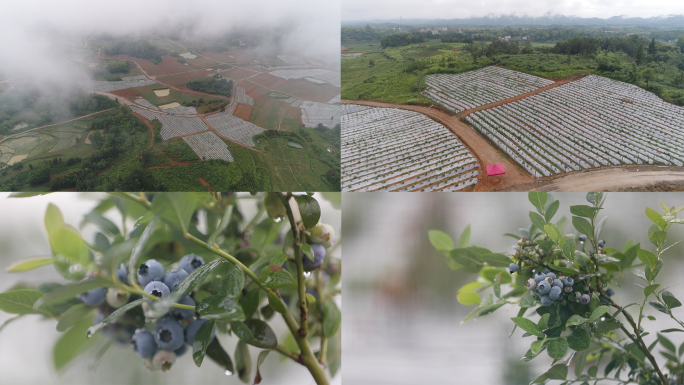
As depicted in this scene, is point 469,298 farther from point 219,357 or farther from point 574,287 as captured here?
point 219,357

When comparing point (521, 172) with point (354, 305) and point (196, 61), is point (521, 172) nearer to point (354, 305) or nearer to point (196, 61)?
point (354, 305)

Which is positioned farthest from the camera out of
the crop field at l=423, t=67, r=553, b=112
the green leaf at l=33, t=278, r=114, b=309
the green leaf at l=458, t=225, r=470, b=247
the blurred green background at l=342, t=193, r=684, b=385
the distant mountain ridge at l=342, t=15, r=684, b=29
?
the crop field at l=423, t=67, r=553, b=112

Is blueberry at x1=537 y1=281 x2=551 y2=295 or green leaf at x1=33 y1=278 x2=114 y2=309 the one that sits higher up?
green leaf at x1=33 y1=278 x2=114 y2=309

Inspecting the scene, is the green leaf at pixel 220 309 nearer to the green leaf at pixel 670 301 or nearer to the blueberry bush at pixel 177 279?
the blueberry bush at pixel 177 279

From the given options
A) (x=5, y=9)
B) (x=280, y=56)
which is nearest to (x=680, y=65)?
(x=280, y=56)

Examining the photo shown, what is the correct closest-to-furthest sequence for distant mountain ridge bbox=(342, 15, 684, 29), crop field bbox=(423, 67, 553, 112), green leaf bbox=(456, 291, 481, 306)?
1. green leaf bbox=(456, 291, 481, 306)
2. distant mountain ridge bbox=(342, 15, 684, 29)
3. crop field bbox=(423, 67, 553, 112)

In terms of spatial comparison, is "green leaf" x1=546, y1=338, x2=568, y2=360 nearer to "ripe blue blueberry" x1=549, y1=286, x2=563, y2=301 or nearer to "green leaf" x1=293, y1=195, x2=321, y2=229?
"ripe blue blueberry" x1=549, y1=286, x2=563, y2=301

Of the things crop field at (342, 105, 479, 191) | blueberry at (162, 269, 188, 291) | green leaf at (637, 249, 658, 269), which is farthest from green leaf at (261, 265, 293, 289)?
crop field at (342, 105, 479, 191)
